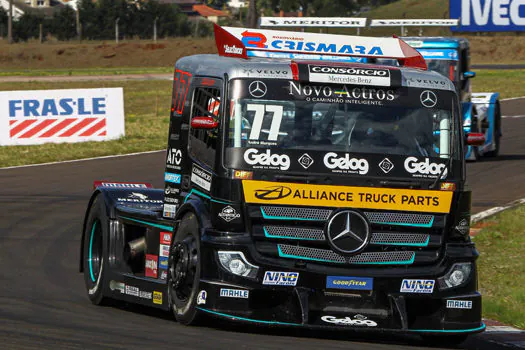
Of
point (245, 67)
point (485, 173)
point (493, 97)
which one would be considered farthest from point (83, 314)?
point (493, 97)

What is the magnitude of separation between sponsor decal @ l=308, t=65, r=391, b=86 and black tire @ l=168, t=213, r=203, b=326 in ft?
5.19

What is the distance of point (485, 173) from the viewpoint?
22.9 meters

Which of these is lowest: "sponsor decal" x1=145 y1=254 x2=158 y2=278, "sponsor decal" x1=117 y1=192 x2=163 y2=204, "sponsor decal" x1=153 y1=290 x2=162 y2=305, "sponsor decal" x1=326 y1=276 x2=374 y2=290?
"sponsor decal" x1=153 y1=290 x2=162 y2=305

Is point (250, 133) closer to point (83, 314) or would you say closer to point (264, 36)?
point (264, 36)

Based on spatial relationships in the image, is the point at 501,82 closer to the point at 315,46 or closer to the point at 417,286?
→ the point at 315,46

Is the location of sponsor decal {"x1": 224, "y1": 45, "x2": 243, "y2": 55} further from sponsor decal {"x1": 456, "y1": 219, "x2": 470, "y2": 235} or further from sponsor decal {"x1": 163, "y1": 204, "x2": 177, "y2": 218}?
sponsor decal {"x1": 456, "y1": 219, "x2": 470, "y2": 235}

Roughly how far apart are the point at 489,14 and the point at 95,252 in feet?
189

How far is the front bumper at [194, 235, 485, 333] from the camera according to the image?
8.70 meters

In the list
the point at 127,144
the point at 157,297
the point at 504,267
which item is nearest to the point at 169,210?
the point at 157,297

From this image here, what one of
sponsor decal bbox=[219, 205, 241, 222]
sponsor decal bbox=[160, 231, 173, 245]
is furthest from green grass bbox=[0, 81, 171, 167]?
sponsor decal bbox=[219, 205, 241, 222]

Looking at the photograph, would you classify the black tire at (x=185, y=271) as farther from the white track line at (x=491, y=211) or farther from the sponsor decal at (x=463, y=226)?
the white track line at (x=491, y=211)

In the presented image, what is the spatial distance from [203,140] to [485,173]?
47.5ft

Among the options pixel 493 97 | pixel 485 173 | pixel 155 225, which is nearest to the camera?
pixel 155 225

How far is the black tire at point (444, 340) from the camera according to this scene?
935 cm
